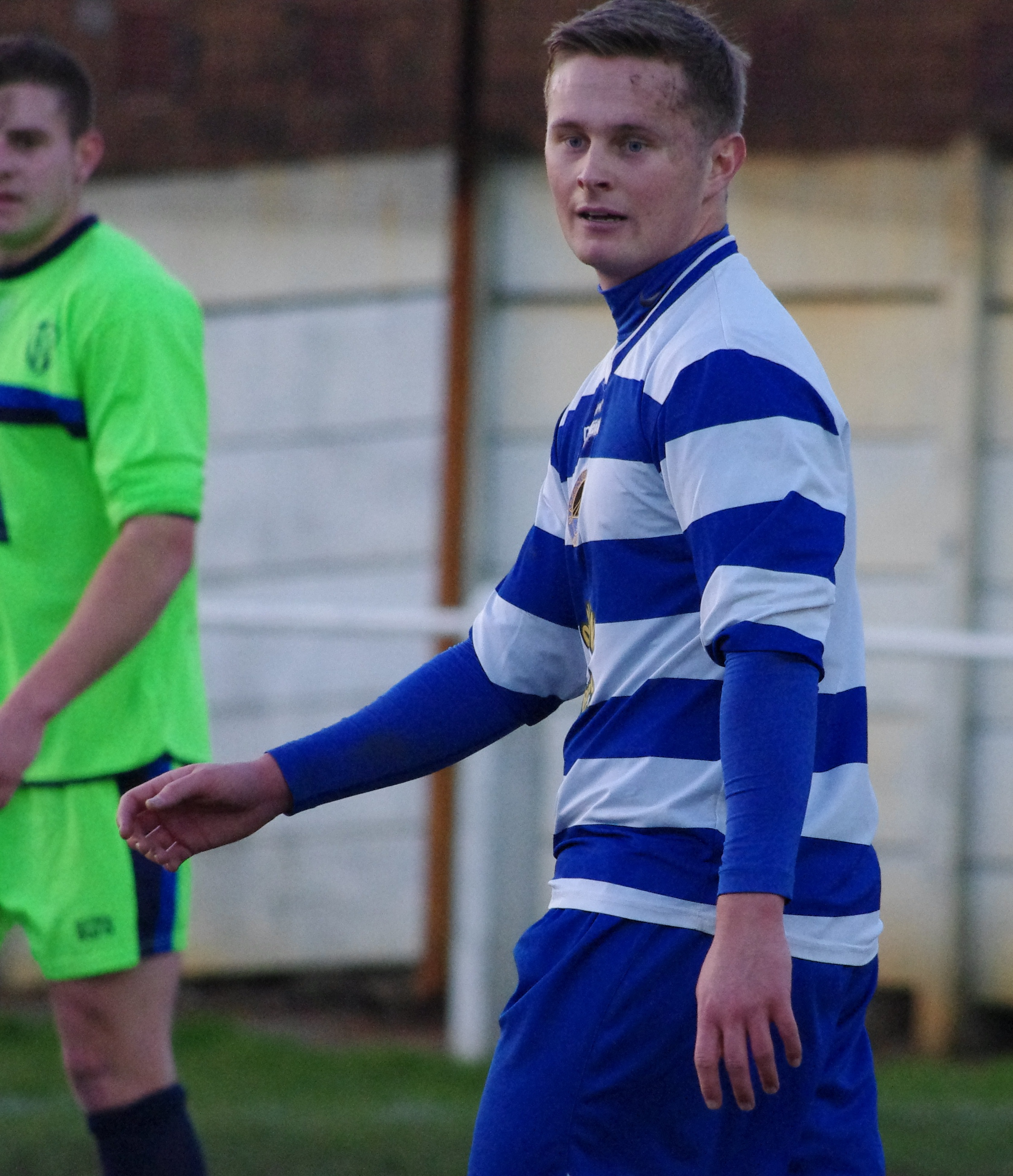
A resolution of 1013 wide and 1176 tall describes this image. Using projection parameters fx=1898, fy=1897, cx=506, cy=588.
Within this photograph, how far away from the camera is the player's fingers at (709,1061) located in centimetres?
178

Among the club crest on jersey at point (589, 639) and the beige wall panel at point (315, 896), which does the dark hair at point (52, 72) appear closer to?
the club crest on jersey at point (589, 639)

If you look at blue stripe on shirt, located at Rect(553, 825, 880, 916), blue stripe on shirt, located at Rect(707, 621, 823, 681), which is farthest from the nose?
blue stripe on shirt, located at Rect(553, 825, 880, 916)

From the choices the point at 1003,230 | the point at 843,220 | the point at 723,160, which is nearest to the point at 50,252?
the point at 723,160

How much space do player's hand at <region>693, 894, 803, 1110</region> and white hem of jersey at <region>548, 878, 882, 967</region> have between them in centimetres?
15

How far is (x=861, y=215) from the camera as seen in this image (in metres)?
5.94

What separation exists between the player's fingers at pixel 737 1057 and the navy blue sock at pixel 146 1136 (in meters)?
1.41

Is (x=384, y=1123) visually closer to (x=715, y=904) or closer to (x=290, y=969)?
(x=290, y=969)

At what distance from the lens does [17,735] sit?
2760 millimetres

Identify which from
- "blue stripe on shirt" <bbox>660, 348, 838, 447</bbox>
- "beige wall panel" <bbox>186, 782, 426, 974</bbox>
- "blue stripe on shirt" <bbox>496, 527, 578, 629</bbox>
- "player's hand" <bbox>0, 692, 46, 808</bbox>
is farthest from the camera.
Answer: "beige wall panel" <bbox>186, 782, 426, 974</bbox>

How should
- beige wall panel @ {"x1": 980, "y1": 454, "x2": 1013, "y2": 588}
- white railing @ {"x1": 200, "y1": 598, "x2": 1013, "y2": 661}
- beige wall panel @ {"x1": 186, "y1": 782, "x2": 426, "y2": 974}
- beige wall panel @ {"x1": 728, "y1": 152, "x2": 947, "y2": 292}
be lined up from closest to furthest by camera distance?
white railing @ {"x1": 200, "y1": 598, "x2": 1013, "y2": 661}, beige wall panel @ {"x1": 980, "y1": 454, "x2": 1013, "y2": 588}, beige wall panel @ {"x1": 728, "y1": 152, "x2": 947, "y2": 292}, beige wall panel @ {"x1": 186, "y1": 782, "x2": 426, "y2": 974}

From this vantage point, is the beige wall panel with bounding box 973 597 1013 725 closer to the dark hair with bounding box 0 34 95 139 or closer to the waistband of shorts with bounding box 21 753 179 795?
the waistband of shorts with bounding box 21 753 179 795

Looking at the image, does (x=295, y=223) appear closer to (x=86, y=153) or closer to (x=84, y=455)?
(x=86, y=153)

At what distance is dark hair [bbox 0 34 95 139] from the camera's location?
308cm

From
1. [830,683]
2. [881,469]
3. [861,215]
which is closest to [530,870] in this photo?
[881,469]
